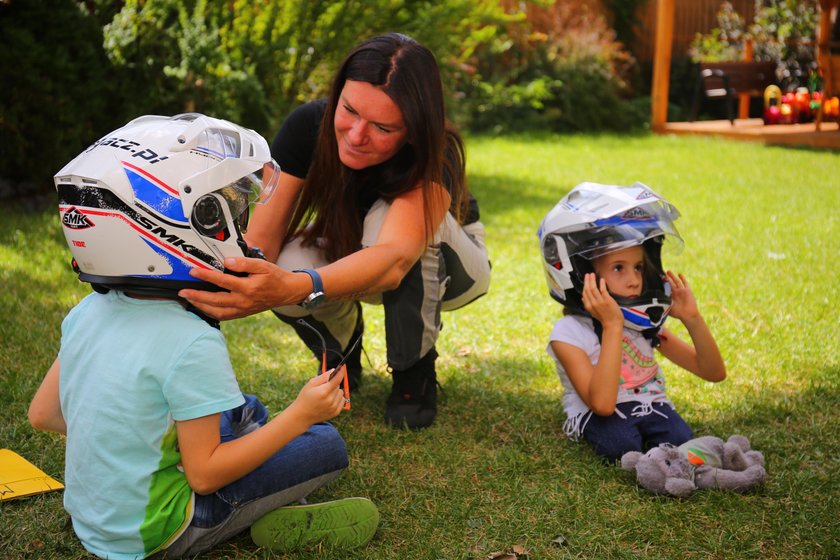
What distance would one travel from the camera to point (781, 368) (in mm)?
3844

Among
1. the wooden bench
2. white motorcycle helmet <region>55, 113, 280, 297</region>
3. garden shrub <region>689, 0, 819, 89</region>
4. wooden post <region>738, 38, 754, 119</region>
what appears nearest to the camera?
white motorcycle helmet <region>55, 113, 280, 297</region>

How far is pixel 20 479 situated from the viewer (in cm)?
269

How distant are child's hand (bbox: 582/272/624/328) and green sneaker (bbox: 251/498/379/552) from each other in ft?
3.43

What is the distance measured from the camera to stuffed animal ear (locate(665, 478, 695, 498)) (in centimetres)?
272

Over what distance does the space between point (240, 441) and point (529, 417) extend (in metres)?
1.51

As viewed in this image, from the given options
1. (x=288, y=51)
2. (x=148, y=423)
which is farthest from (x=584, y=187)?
(x=288, y=51)

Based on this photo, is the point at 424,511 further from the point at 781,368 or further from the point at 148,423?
the point at 781,368

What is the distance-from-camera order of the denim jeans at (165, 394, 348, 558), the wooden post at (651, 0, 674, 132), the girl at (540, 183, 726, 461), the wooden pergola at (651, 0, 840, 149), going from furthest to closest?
the wooden post at (651, 0, 674, 132) → the wooden pergola at (651, 0, 840, 149) → the girl at (540, 183, 726, 461) → the denim jeans at (165, 394, 348, 558)

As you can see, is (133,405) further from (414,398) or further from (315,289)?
(414,398)

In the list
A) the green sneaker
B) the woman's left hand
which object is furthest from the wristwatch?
the green sneaker

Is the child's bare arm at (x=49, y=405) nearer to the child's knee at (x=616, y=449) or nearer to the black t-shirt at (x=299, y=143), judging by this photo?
the black t-shirt at (x=299, y=143)

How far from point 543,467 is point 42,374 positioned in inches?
76.9

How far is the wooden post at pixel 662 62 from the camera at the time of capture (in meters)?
13.3

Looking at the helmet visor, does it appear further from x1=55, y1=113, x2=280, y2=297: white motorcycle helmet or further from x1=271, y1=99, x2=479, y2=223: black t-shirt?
x1=271, y1=99, x2=479, y2=223: black t-shirt
